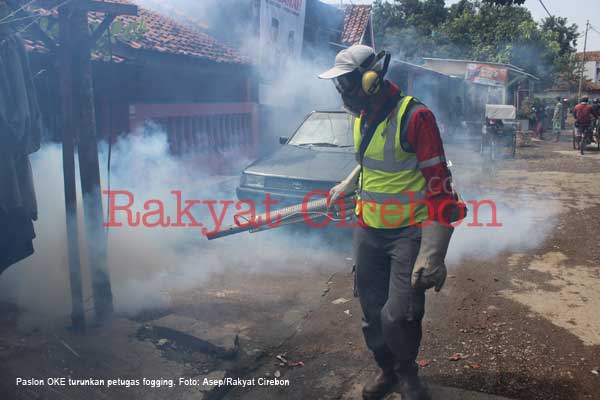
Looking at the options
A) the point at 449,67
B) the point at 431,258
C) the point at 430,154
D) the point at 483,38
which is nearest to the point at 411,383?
the point at 431,258

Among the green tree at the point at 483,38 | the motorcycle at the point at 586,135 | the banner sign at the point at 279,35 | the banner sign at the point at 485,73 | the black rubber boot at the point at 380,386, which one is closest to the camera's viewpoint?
the black rubber boot at the point at 380,386

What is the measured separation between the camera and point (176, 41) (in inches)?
425

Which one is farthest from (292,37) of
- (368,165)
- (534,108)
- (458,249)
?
(534,108)

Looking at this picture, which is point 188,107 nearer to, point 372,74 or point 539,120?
point 372,74

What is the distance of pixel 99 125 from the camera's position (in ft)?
29.1

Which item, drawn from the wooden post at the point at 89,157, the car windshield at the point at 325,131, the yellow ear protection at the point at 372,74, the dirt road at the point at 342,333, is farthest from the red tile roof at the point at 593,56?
the wooden post at the point at 89,157

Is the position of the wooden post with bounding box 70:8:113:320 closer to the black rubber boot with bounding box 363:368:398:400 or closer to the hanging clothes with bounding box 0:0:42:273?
the hanging clothes with bounding box 0:0:42:273

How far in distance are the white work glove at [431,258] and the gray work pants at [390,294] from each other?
0.11 meters

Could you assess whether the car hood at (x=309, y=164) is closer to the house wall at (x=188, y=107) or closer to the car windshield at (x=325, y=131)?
the car windshield at (x=325, y=131)

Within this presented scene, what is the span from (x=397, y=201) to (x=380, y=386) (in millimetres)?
1193

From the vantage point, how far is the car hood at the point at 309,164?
21.4ft

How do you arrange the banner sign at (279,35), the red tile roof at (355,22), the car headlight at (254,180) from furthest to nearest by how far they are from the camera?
the red tile roof at (355,22) < the banner sign at (279,35) < the car headlight at (254,180)

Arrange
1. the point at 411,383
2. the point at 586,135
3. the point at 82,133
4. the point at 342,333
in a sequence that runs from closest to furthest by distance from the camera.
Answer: the point at 411,383 → the point at 82,133 → the point at 342,333 → the point at 586,135

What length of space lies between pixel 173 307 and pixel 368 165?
258cm
